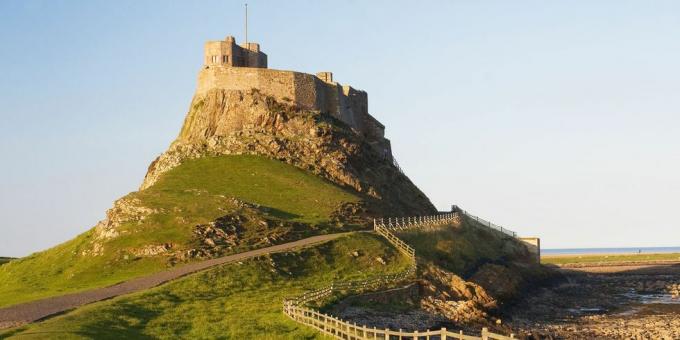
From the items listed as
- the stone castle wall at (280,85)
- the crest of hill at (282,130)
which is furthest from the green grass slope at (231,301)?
the stone castle wall at (280,85)

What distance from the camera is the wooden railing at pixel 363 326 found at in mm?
32641

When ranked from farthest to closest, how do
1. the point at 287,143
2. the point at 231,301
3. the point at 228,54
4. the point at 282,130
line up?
the point at 228,54, the point at 282,130, the point at 287,143, the point at 231,301

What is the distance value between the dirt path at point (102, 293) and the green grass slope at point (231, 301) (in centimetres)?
201

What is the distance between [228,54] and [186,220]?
47545mm

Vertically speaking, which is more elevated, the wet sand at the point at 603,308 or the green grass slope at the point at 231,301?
the green grass slope at the point at 231,301

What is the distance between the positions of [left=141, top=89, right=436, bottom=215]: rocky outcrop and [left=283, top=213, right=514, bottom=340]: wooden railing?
32.7 ft

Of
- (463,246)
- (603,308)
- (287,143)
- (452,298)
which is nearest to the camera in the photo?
(452,298)

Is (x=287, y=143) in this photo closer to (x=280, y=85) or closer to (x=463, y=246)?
(x=280, y=85)

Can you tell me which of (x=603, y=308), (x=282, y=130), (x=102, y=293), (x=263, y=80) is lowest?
(x=603, y=308)

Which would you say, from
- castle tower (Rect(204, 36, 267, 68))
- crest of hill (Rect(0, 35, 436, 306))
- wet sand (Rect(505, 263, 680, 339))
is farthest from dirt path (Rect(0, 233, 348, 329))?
castle tower (Rect(204, 36, 267, 68))

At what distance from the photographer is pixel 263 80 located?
11594 centimetres

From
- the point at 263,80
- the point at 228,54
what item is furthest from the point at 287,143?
the point at 228,54

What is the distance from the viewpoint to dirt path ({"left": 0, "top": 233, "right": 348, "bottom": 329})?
152ft

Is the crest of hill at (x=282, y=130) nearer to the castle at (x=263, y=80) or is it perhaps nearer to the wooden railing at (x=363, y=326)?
the castle at (x=263, y=80)
